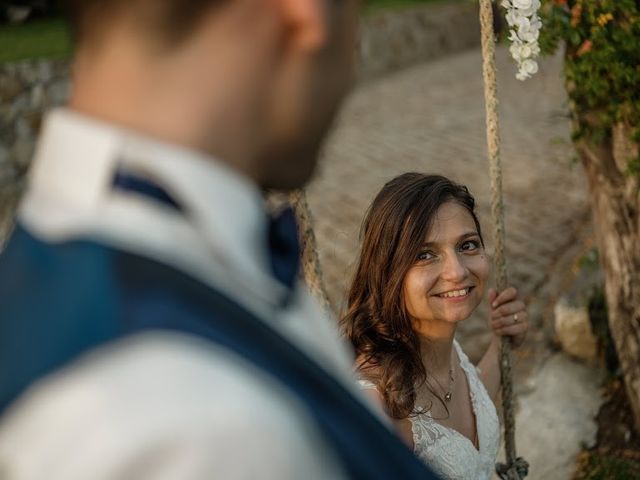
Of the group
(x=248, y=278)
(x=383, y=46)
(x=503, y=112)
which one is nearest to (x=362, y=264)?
(x=248, y=278)

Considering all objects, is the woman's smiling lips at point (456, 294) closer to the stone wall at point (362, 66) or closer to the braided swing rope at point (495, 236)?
the braided swing rope at point (495, 236)

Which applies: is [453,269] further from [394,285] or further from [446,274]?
[394,285]

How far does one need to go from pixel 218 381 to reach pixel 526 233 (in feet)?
17.9

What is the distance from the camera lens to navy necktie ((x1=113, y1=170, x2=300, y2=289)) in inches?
27.9

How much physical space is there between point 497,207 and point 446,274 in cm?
23

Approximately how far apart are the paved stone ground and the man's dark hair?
263 centimetres

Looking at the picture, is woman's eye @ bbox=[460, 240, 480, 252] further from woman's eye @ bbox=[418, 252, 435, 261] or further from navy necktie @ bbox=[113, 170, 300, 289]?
navy necktie @ bbox=[113, 170, 300, 289]

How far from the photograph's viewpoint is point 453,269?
220 centimetres

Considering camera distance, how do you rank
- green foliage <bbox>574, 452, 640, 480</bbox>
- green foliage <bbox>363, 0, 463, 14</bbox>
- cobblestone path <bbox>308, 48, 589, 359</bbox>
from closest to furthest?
1. green foliage <bbox>574, 452, 640, 480</bbox>
2. cobblestone path <bbox>308, 48, 589, 359</bbox>
3. green foliage <bbox>363, 0, 463, 14</bbox>

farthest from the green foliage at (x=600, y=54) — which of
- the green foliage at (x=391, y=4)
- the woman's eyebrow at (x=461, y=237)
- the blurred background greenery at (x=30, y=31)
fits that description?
the green foliage at (x=391, y=4)

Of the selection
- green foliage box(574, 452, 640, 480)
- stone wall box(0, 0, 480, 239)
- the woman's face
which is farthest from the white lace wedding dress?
stone wall box(0, 0, 480, 239)

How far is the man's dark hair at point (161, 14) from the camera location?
722mm

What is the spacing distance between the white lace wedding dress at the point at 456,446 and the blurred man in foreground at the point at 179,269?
1.41 m

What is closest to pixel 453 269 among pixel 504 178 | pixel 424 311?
pixel 424 311
